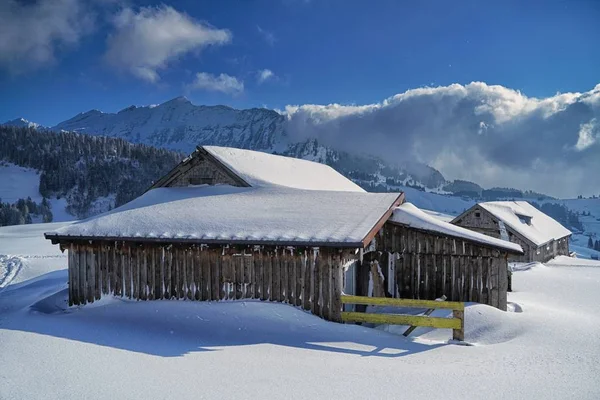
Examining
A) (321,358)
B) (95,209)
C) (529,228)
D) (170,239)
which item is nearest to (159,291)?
(170,239)

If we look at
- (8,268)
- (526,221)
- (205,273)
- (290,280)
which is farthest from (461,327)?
(526,221)

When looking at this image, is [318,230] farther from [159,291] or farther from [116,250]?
[116,250]

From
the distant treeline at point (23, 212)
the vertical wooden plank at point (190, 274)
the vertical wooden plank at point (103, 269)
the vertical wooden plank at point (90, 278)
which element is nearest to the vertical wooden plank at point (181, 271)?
the vertical wooden plank at point (190, 274)

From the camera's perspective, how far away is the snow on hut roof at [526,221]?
3622cm

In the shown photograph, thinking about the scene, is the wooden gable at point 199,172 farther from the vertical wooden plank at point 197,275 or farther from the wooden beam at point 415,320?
the wooden beam at point 415,320

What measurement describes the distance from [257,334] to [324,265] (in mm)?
2691

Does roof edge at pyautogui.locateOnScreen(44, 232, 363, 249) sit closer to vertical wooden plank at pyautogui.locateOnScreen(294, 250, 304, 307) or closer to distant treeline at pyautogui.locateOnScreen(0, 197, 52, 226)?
vertical wooden plank at pyautogui.locateOnScreen(294, 250, 304, 307)

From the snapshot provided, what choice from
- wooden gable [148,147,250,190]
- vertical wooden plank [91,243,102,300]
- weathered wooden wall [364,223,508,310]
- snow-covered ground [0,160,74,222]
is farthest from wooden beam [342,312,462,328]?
snow-covered ground [0,160,74,222]

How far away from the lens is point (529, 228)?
38500mm

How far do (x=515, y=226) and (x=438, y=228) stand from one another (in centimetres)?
2689

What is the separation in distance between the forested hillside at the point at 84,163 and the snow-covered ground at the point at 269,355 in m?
133

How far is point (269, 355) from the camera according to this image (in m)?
8.09

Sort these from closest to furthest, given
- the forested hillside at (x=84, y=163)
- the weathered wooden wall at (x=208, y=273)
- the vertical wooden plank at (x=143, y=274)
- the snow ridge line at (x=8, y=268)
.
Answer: the weathered wooden wall at (x=208, y=273)
the vertical wooden plank at (x=143, y=274)
the snow ridge line at (x=8, y=268)
the forested hillside at (x=84, y=163)

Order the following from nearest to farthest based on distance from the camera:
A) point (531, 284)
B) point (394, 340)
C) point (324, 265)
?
point (394, 340)
point (324, 265)
point (531, 284)
